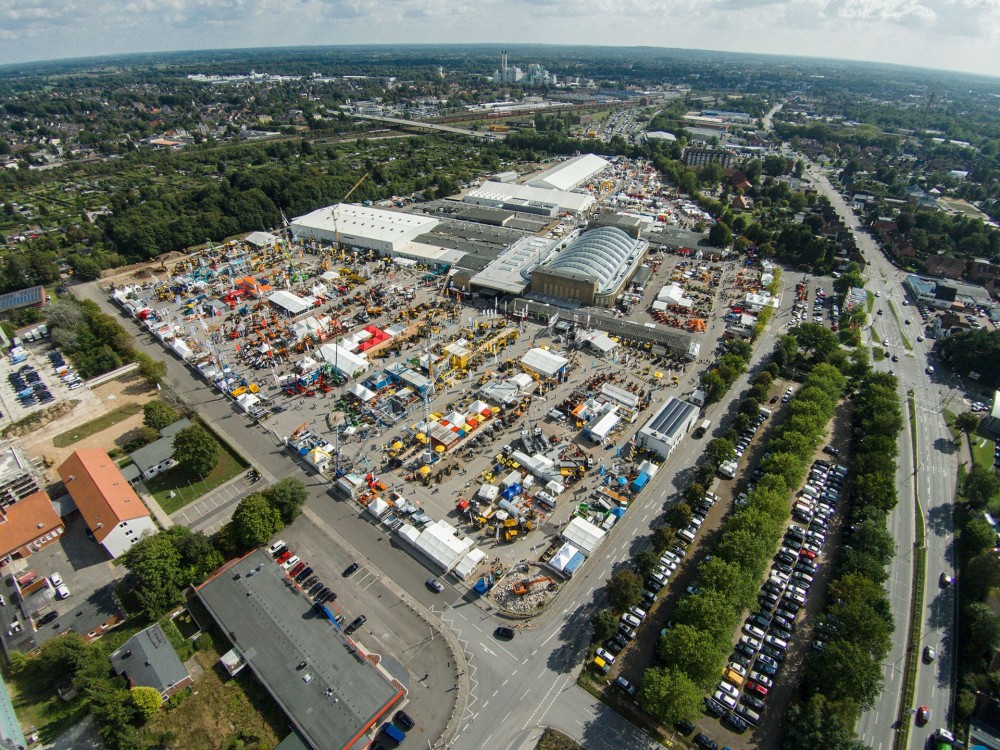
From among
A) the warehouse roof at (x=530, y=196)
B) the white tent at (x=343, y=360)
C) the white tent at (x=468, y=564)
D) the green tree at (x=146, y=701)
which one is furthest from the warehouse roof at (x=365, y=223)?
the green tree at (x=146, y=701)

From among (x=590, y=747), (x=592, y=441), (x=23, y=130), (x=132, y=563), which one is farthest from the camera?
(x=23, y=130)

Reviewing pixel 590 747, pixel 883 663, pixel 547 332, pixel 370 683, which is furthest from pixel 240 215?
pixel 883 663

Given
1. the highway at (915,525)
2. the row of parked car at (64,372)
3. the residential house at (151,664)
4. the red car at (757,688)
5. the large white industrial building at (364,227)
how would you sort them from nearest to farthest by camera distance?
the residential house at (151,664)
the red car at (757,688)
the highway at (915,525)
the row of parked car at (64,372)
the large white industrial building at (364,227)

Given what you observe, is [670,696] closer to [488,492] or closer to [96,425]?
[488,492]

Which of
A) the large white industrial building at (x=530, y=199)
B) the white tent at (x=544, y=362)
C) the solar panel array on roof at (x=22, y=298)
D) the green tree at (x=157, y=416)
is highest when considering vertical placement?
the large white industrial building at (x=530, y=199)

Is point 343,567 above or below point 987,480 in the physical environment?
below

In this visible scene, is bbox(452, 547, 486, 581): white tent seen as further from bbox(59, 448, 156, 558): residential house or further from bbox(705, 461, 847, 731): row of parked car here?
bbox(59, 448, 156, 558): residential house

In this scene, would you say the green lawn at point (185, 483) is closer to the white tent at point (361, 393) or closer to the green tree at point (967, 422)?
the white tent at point (361, 393)

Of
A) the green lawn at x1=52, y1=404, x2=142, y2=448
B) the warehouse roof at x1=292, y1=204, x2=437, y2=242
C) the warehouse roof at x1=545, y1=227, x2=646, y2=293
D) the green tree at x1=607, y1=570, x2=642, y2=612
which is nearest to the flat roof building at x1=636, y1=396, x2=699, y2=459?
the green tree at x1=607, y1=570, x2=642, y2=612

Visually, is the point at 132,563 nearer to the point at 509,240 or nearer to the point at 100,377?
the point at 100,377
